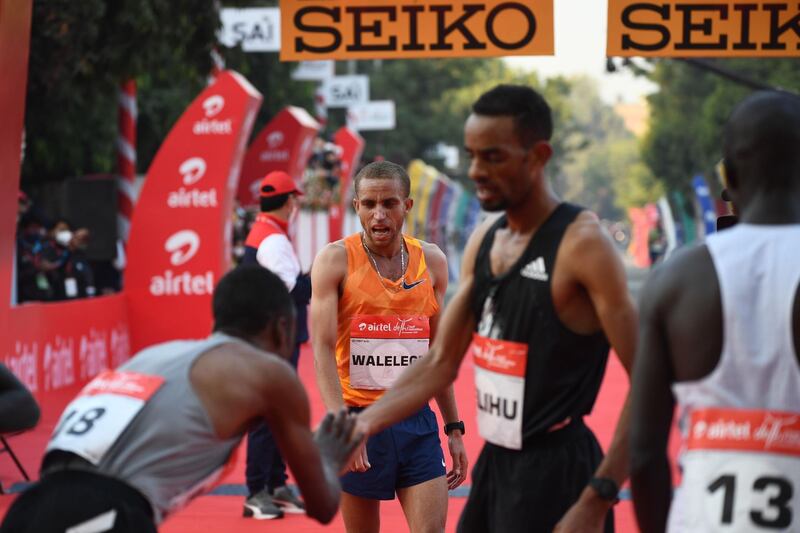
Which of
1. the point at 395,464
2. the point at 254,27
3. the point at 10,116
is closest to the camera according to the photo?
the point at 395,464

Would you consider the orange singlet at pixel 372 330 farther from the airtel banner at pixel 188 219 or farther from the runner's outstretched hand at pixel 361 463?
the airtel banner at pixel 188 219

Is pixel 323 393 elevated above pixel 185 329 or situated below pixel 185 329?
above

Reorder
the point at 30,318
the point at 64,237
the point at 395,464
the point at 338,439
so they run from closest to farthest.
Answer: the point at 338,439 → the point at 395,464 → the point at 30,318 → the point at 64,237

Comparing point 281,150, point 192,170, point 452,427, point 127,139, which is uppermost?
point 127,139

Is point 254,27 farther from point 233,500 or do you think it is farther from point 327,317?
point 327,317

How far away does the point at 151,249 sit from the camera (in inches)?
691

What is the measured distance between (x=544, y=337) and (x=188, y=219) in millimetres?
13557

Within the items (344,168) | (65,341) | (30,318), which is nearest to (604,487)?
(30,318)

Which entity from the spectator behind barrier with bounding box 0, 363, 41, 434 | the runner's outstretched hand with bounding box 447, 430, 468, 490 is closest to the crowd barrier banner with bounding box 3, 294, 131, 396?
the runner's outstretched hand with bounding box 447, 430, 468, 490

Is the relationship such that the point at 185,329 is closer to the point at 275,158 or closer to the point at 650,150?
the point at 275,158

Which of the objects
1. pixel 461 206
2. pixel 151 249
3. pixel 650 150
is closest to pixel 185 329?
pixel 151 249

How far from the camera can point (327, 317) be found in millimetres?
6398

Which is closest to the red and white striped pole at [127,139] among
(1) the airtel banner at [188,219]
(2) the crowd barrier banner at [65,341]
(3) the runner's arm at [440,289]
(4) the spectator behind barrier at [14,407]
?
(1) the airtel banner at [188,219]

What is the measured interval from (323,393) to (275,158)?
21154 millimetres
